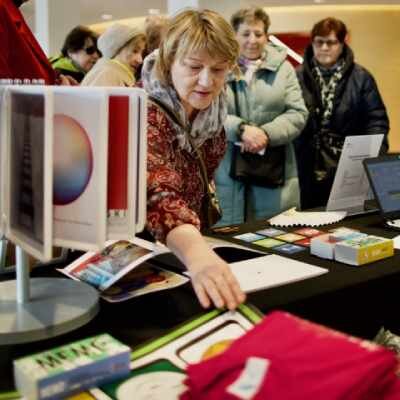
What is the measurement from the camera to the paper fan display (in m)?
2.01

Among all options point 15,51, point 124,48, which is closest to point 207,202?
point 15,51

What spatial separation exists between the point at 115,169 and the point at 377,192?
3.83 ft

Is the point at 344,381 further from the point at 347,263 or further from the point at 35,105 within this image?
the point at 347,263

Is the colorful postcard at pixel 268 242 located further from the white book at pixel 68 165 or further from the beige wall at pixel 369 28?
the beige wall at pixel 369 28

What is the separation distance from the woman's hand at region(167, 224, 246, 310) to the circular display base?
0.19 m

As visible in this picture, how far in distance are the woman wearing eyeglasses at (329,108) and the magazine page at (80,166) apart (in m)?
2.30

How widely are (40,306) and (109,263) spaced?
23 cm

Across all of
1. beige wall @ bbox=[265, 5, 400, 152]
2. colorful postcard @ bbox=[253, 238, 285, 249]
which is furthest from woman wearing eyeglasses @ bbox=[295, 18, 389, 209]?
beige wall @ bbox=[265, 5, 400, 152]

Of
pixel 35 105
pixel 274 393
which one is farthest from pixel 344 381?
pixel 35 105

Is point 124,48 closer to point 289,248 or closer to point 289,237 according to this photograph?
point 289,237

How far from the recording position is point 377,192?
204cm

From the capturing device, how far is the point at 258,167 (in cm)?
305

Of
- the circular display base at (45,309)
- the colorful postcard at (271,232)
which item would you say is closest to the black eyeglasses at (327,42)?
the colorful postcard at (271,232)

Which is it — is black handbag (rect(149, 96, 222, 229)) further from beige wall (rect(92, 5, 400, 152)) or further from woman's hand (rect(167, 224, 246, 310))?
beige wall (rect(92, 5, 400, 152))
